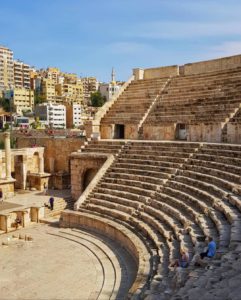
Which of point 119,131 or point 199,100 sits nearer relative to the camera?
point 199,100

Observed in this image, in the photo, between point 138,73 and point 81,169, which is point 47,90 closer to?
point 138,73

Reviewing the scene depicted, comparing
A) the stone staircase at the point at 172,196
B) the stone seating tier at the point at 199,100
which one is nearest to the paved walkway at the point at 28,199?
the stone staircase at the point at 172,196

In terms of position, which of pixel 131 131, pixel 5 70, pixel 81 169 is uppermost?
pixel 5 70

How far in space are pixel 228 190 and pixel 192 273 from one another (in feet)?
17.4

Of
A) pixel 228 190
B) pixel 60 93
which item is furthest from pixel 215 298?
pixel 60 93

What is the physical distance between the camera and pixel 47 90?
107 metres

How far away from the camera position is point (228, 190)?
1242cm

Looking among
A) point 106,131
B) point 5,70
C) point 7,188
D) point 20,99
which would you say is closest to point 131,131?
point 106,131

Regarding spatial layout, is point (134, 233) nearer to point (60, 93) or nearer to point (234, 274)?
point (234, 274)

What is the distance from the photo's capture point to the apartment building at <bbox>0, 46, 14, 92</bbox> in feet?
392

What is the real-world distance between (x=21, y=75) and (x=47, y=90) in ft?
79.4

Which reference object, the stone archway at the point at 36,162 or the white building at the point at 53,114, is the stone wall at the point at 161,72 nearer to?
the stone archway at the point at 36,162

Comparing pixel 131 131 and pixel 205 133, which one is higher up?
pixel 131 131

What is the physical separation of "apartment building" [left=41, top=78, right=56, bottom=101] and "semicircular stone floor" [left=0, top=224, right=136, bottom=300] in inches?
3704
